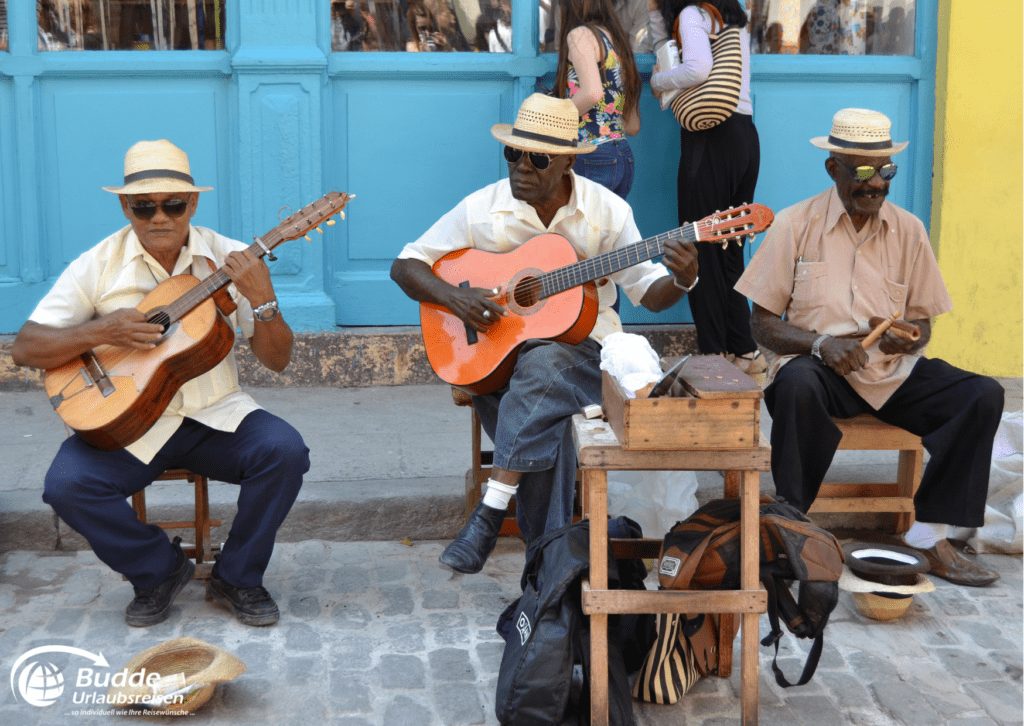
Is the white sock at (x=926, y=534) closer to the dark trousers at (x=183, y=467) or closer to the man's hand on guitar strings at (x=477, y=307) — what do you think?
the man's hand on guitar strings at (x=477, y=307)

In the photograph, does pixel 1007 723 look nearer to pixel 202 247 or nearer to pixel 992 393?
pixel 992 393

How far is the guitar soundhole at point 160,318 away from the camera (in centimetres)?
334

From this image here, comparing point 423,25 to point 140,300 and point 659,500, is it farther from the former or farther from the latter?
point 659,500

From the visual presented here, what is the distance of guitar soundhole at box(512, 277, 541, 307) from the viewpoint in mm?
3676

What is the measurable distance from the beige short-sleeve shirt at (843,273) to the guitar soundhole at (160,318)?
2019 mm

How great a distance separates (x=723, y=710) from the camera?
2.87m

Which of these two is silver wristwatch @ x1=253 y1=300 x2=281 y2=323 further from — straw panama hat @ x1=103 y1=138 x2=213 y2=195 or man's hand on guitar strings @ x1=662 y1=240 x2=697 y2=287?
man's hand on guitar strings @ x1=662 y1=240 x2=697 y2=287

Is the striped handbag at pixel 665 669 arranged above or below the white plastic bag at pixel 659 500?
below

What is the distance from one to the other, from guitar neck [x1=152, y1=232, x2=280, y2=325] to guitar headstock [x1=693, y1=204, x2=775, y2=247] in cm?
135

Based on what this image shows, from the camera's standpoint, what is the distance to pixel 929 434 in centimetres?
377

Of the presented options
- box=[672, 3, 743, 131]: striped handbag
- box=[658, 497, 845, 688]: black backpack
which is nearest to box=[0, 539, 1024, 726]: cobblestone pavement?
box=[658, 497, 845, 688]: black backpack

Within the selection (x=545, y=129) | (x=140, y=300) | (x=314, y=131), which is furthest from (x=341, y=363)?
(x=545, y=129)

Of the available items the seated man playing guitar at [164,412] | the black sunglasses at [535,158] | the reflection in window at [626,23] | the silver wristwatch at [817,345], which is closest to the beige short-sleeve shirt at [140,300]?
the seated man playing guitar at [164,412]

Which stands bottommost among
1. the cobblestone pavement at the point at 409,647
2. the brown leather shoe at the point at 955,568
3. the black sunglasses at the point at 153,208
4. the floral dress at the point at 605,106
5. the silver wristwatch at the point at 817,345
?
the cobblestone pavement at the point at 409,647
